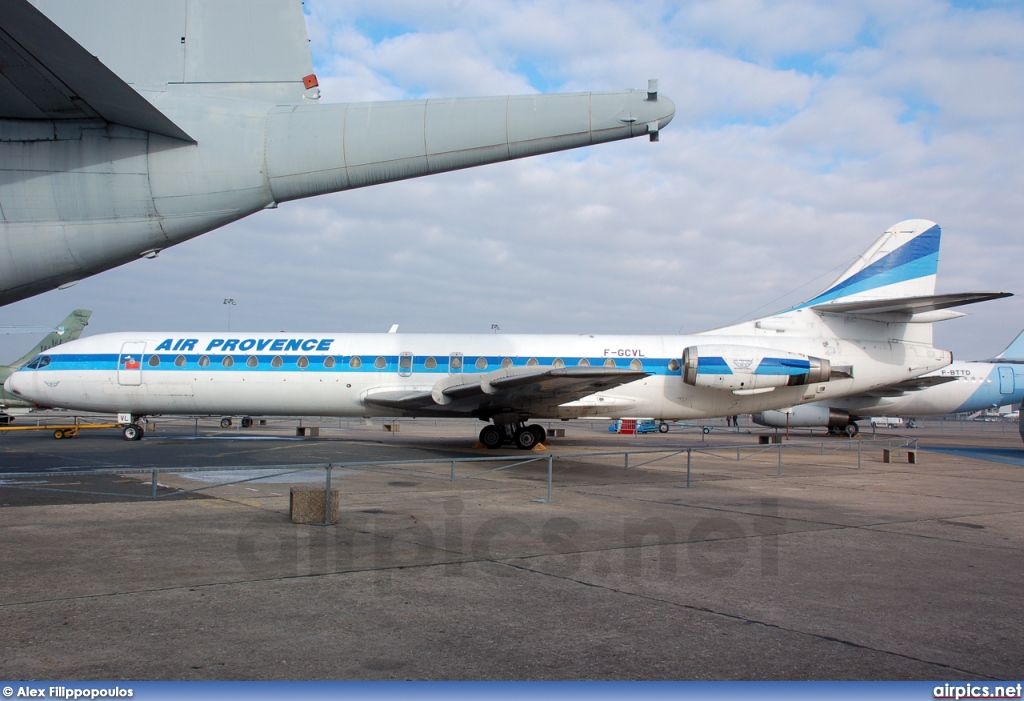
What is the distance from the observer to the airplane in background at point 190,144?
16.8ft

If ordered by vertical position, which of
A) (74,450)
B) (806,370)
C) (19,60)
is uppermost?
(19,60)

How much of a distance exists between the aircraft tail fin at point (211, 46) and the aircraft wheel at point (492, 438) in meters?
16.1

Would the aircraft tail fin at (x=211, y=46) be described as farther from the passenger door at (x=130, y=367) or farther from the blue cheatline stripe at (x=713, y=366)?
the passenger door at (x=130, y=367)

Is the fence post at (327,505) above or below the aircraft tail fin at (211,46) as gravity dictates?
below

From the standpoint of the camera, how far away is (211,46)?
5.54 metres

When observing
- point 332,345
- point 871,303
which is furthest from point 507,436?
point 871,303

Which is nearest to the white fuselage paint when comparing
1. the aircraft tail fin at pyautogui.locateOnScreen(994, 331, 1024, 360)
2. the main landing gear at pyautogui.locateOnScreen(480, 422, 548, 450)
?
the main landing gear at pyautogui.locateOnScreen(480, 422, 548, 450)

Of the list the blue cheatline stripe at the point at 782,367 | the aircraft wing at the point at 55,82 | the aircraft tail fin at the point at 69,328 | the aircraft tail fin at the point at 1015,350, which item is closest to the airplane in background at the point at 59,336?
the aircraft tail fin at the point at 69,328

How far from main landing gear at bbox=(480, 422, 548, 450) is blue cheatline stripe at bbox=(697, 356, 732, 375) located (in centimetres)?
520

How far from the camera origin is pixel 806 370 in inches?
779

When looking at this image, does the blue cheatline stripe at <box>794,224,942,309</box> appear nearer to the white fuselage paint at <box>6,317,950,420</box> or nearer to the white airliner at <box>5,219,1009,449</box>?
the white airliner at <box>5,219,1009,449</box>

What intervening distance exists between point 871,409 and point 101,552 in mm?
34531

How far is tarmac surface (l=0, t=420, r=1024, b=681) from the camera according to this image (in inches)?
160

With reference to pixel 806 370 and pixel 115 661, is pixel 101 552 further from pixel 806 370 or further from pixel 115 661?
pixel 806 370
